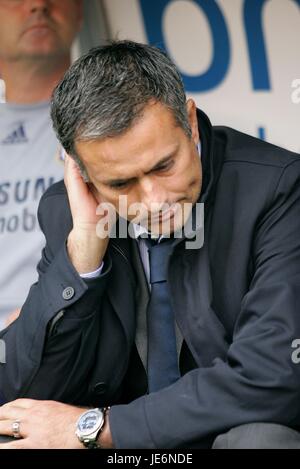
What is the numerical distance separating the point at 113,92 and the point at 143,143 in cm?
14

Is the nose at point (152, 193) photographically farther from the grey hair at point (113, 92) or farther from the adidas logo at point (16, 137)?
the adidas logo at point (16, 137)

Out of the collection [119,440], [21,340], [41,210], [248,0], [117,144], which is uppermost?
[248,0]

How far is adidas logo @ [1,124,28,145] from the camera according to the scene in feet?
11.5

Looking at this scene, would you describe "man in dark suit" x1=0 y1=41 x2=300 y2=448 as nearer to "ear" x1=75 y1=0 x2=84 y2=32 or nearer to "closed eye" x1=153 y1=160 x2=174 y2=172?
"closed eye" x1=153 y1=160 x2=174 y2=172

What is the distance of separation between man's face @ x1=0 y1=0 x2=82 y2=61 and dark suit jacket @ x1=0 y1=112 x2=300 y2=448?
78 cm

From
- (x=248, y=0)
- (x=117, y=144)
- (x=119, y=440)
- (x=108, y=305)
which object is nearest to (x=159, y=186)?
(x=117, y=144)

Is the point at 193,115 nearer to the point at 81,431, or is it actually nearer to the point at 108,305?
the point at 108,305

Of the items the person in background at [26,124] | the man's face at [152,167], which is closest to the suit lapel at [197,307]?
the man's face at [152,167]

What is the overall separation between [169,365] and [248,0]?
1.36m

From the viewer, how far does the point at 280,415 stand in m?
2.26

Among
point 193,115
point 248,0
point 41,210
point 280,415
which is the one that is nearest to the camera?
point 280,415

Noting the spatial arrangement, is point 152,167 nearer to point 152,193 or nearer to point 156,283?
point 152,193

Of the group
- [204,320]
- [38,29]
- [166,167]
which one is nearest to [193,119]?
[166,167]

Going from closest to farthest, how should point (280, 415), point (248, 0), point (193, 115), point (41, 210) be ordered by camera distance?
1. point (280, 415)
2. point (193, 115)
3. point (41, 210)
4. point (248, 0)
